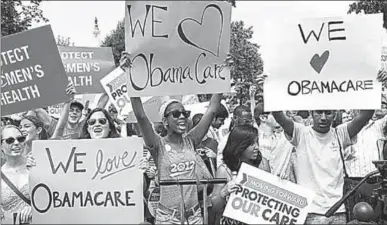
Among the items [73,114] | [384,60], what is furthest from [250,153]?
[73,114]

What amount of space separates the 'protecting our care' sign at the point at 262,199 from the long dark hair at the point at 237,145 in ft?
1.11

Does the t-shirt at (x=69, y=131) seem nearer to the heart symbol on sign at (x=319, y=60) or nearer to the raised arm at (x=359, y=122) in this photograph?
the heart symbol on sign at (x=319, y=60)

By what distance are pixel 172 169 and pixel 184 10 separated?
130 centimetres

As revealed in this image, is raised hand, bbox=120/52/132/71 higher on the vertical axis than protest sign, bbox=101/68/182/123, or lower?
higher

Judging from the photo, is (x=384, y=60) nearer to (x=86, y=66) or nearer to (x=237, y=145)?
(x=237, y=145)

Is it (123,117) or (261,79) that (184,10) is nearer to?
(261,79)

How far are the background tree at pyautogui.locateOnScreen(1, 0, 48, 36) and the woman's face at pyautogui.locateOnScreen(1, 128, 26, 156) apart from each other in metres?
18.4

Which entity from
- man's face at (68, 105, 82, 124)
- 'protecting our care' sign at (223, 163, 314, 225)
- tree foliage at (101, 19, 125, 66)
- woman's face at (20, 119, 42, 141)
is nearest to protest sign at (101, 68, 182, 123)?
man's face at (68, 105, 82, 124)

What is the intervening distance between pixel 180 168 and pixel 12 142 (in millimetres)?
1446

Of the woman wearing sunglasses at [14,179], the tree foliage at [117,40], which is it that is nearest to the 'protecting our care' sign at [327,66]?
the woman wearing sunglasses at [14,179]

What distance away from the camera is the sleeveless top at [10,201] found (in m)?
6.17

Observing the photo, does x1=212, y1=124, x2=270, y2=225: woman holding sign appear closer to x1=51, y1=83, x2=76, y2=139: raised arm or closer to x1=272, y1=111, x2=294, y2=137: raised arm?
x1=272, y1=111, x2=294, y2=137: raised arm

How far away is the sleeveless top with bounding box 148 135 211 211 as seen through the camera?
566cm

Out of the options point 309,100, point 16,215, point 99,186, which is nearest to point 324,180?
point 309,100
